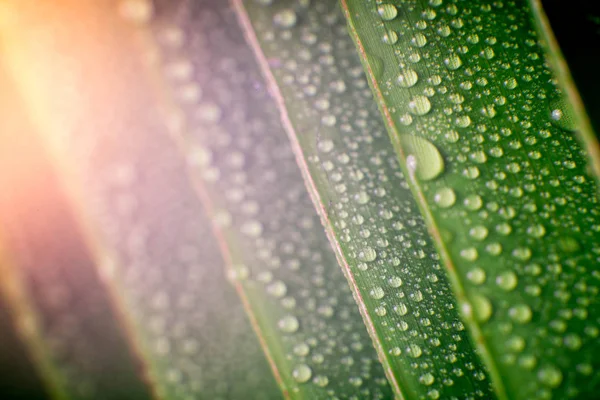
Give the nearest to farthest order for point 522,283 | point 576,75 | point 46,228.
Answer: point 522,283
point 576,75
point 46,228

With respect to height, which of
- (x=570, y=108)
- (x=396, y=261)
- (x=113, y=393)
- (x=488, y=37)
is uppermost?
(x=488, y=37)

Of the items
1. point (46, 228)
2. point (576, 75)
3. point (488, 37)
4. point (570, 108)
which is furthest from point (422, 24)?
point (46, 228)

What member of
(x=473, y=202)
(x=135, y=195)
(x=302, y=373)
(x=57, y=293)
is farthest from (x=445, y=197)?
(x=57, y=293)

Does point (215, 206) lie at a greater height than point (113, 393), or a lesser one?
greater

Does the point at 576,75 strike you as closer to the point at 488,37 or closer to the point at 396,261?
the point at 488,37

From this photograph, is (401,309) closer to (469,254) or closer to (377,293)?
(377,293)

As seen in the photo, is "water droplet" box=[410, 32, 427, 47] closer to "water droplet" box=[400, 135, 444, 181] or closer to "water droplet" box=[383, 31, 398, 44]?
"water droplet" box=[383, 31, 398, 44]
